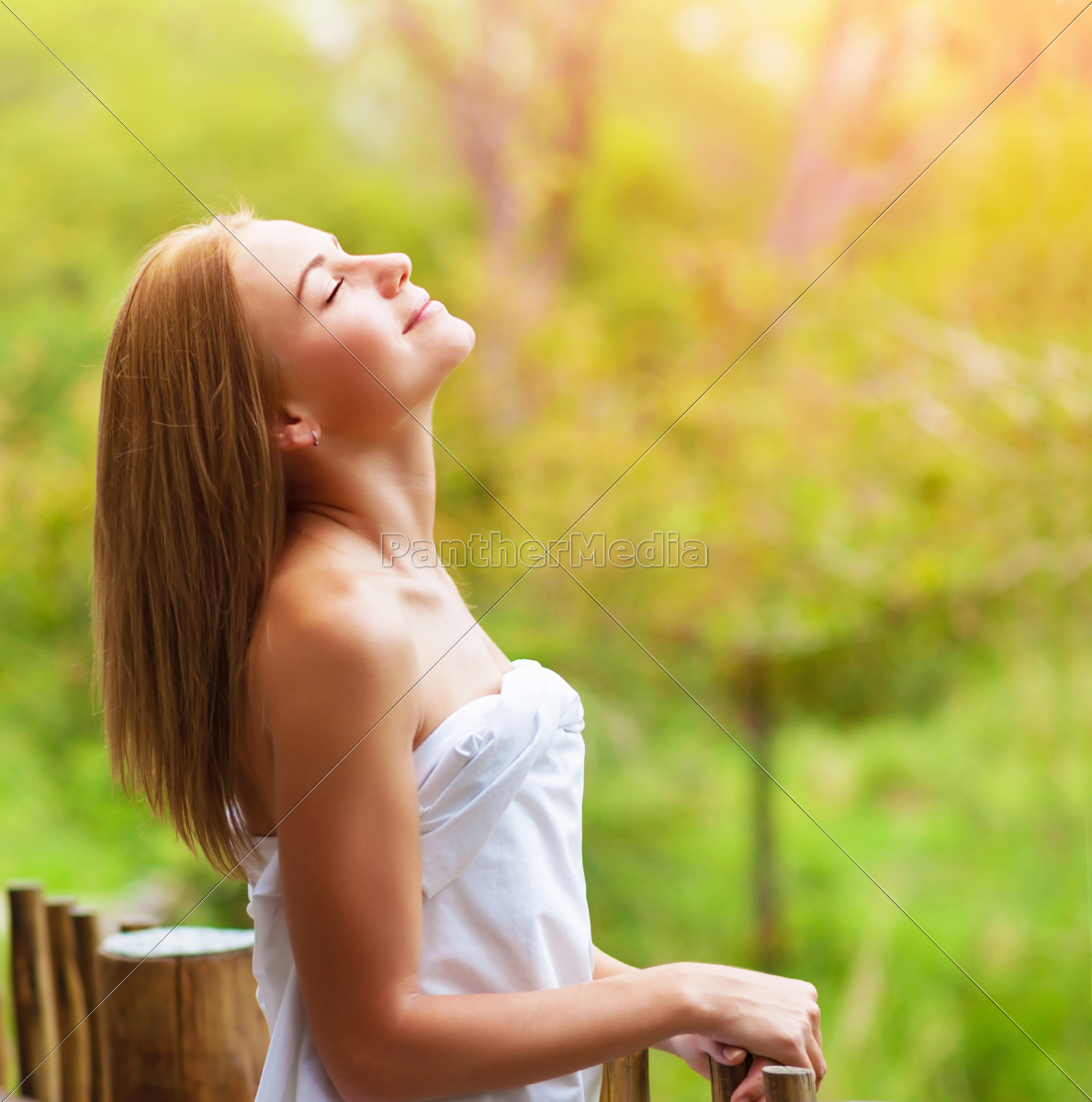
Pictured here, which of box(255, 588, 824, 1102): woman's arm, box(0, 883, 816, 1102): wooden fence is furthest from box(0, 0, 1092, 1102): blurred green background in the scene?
box(255, 588, 824, 1102): woman's arm

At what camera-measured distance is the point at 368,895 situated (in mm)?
481

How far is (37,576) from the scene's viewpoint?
91.7 inches

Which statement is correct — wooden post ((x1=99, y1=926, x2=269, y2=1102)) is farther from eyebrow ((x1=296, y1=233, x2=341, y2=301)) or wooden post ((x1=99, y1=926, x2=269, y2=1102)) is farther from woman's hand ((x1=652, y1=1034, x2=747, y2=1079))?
eyebrow ((x1=296, y1=233, x2=341, y2=301))

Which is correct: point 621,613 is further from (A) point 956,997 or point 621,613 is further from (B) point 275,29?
(B) point 275,29

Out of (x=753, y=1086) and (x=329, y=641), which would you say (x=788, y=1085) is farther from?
(x=329, y=641)

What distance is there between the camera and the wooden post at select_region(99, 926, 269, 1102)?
80 cm

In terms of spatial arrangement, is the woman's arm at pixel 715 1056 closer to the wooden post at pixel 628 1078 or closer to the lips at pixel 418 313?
the wooden post at pixel 628 1078

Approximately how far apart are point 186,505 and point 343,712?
0.51 ft

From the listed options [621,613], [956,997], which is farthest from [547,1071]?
[956,997]

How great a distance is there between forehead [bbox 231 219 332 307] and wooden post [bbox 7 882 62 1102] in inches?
29.2

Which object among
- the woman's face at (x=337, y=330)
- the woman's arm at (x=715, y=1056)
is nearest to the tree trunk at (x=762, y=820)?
the woman's arm at (x=715, y=1056)

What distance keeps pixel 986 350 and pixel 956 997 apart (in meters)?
1.36

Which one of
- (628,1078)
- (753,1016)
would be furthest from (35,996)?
(753,1016)

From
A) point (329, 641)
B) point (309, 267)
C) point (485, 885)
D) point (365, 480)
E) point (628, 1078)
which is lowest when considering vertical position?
point (628, 1078)
